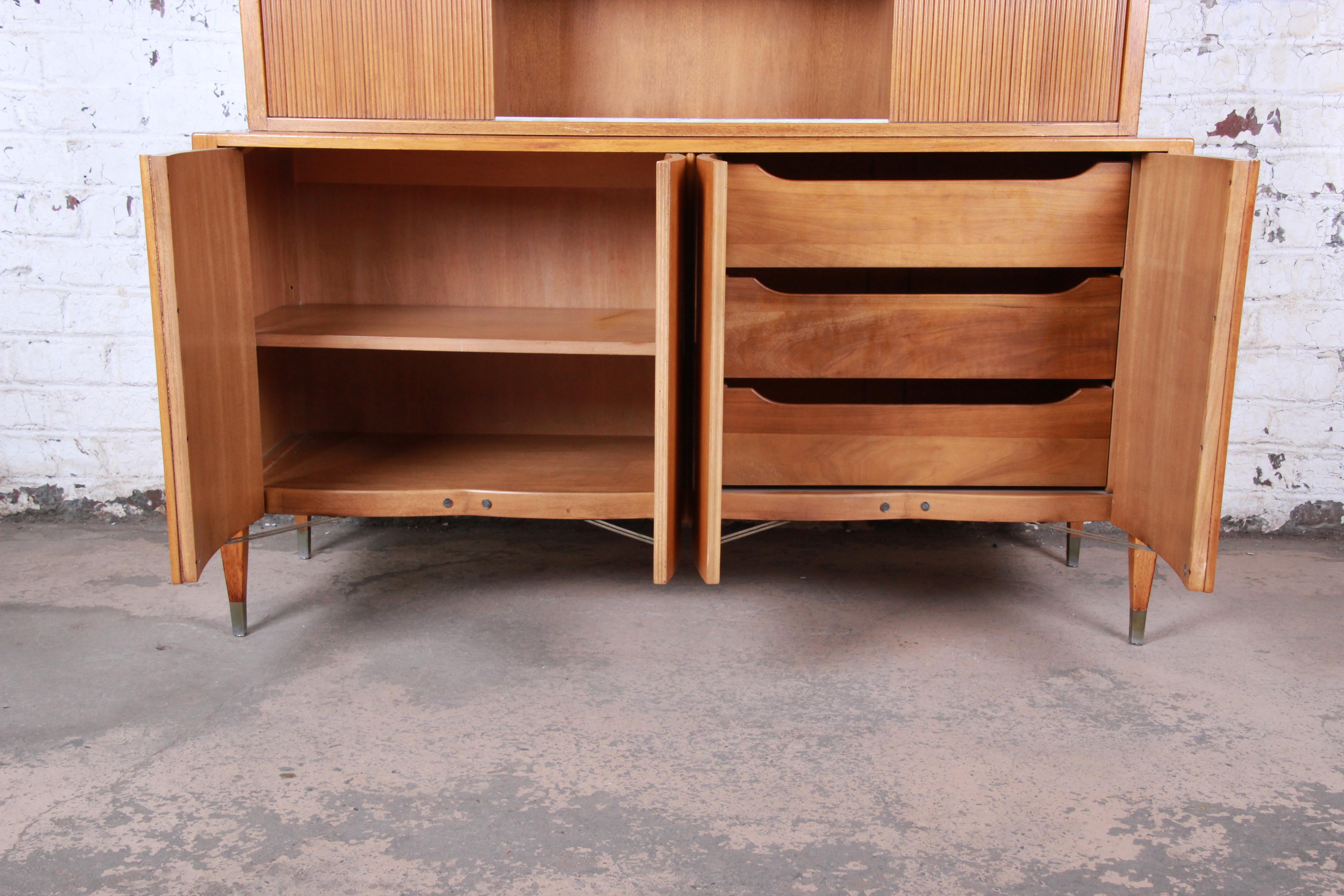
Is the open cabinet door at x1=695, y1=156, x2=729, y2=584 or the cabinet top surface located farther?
the cabinet top surface

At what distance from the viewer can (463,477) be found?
1.90 meters

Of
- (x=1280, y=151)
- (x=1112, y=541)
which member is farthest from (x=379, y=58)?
(x=1280, y=151)

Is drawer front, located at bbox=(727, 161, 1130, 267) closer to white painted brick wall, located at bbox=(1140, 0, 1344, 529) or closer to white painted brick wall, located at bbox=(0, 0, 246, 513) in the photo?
white painted brick wall, located at bbox=(1140, 0, 1344, 529)

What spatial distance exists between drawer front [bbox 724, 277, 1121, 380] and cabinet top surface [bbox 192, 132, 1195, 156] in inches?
8.2

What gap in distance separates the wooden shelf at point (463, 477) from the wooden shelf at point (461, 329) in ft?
0.65

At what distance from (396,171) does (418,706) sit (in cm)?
107

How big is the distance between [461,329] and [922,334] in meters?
0.77

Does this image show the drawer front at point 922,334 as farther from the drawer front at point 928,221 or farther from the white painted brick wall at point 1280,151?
the white painted brick wall at point 1280,151

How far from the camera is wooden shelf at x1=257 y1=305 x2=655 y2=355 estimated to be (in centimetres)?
180

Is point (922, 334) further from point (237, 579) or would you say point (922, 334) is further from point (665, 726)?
point (237, 579)

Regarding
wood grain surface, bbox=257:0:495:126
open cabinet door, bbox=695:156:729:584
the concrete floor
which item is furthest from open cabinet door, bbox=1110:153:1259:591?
wood grain surface, bbox=257:0:495:126

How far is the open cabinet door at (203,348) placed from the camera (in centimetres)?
147

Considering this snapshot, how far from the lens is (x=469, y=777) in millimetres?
1389

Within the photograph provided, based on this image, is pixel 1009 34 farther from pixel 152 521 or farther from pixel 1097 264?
pixel 152 521
